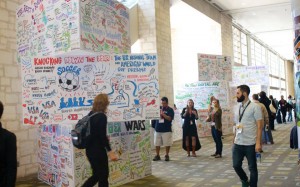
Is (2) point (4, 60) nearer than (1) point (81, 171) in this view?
No

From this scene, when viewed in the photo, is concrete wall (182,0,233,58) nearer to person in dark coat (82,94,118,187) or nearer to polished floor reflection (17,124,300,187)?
polished floor reflection (17,124,300,187)

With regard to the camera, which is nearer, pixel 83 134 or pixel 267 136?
pixel 83 134

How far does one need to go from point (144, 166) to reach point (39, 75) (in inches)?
86.3

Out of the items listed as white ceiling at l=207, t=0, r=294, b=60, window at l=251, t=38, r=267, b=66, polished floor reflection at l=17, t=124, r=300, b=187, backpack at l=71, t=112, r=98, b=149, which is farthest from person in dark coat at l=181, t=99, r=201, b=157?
window at l=251, t=38, r=267, b=66

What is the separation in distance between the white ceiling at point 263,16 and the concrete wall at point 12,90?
9.33 metres

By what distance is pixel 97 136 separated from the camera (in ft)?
12.5

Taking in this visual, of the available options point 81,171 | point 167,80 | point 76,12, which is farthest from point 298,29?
point 167,80

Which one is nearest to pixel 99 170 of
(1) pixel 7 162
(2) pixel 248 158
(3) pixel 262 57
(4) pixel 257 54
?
(1) pixel 7 162

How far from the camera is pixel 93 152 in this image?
3.80m

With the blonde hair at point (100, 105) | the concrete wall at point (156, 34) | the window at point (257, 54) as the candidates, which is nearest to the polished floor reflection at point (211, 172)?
the blonde hair at point (100, 105)

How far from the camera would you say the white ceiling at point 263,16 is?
48.2 ft

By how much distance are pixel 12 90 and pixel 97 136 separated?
10.2ft

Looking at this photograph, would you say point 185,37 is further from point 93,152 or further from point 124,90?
point 93,152

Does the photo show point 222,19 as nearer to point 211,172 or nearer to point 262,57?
point 262,57
